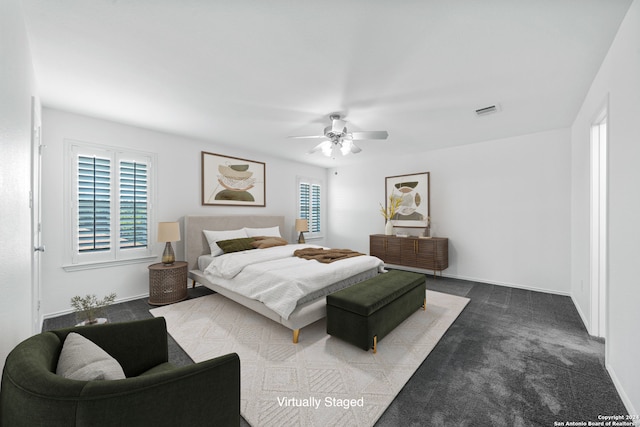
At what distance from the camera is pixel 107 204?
347 cm

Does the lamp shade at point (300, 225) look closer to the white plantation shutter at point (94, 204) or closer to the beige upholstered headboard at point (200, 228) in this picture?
the beige upholstered headboard at point (200, 228)

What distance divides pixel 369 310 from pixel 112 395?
6.16 ft

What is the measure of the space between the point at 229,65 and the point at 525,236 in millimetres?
4886

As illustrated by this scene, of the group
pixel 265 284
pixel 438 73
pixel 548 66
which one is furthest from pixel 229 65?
pixel 548 66

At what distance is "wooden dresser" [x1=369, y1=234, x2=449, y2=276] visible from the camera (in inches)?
182

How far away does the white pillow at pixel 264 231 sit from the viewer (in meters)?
4.73

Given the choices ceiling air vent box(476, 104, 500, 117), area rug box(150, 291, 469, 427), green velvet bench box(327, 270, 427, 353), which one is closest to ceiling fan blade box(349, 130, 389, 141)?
ceiling air vent box(476, 104, 500, 117)

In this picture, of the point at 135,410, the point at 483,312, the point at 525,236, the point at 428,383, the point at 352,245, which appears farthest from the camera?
the point at 352,245

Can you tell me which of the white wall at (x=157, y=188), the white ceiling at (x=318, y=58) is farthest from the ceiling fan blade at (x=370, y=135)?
the white wall at (x=157, y=188)

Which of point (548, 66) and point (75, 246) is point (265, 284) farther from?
point (548, 66)

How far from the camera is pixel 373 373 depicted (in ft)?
6.63

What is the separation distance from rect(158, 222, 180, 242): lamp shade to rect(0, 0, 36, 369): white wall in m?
1.83

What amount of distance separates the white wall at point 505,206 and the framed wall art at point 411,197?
141 mm

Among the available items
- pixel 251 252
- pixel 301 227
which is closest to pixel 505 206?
pixel 301 227
